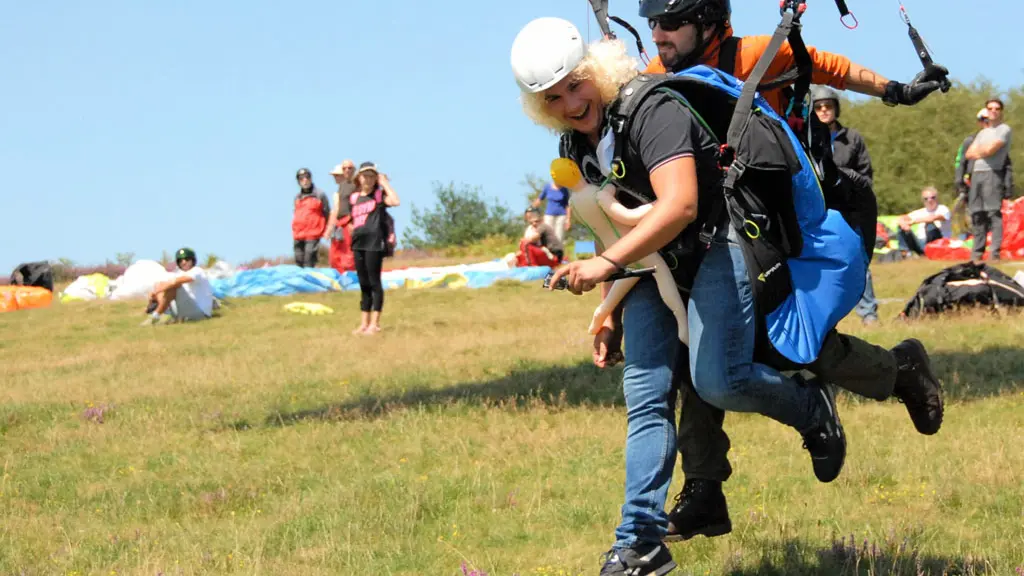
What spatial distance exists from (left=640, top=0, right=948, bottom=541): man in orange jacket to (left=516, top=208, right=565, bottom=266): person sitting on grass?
1779 centimetres

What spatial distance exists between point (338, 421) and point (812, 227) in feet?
17.3

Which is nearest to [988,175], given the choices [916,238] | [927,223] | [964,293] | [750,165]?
[964,293]

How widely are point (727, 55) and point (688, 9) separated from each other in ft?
2.18

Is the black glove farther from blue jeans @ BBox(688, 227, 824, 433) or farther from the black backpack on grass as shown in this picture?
the black backpack on grass

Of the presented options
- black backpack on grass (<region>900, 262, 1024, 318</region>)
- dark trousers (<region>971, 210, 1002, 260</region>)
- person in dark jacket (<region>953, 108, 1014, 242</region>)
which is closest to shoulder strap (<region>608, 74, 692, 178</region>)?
black backpack on grass (<region>900, 262, 1024, 318</region>)

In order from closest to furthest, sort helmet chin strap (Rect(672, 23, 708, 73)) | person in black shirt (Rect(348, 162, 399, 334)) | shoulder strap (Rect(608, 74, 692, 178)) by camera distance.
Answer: shoulder strap (Rect(608, 74, 692, 178)), helmet chin strap (Rect(672, 23, 708, 73)), person in black shirt (Rect(348, 162, 399, 334))

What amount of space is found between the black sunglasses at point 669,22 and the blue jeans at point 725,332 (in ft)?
2.96

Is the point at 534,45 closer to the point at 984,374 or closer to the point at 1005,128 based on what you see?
the point at 984,374

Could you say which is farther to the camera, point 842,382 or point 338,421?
point 338,421

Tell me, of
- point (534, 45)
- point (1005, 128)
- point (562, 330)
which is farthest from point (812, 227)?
point (1005, 128)

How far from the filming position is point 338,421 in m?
8.98

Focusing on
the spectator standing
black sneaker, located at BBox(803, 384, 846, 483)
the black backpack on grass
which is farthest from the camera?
the spectator standing

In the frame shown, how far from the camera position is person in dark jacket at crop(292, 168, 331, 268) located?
79.8ft

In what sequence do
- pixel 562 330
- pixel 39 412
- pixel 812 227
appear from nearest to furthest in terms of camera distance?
pixel 812 227, pixel 39 412, pixel 562 330
